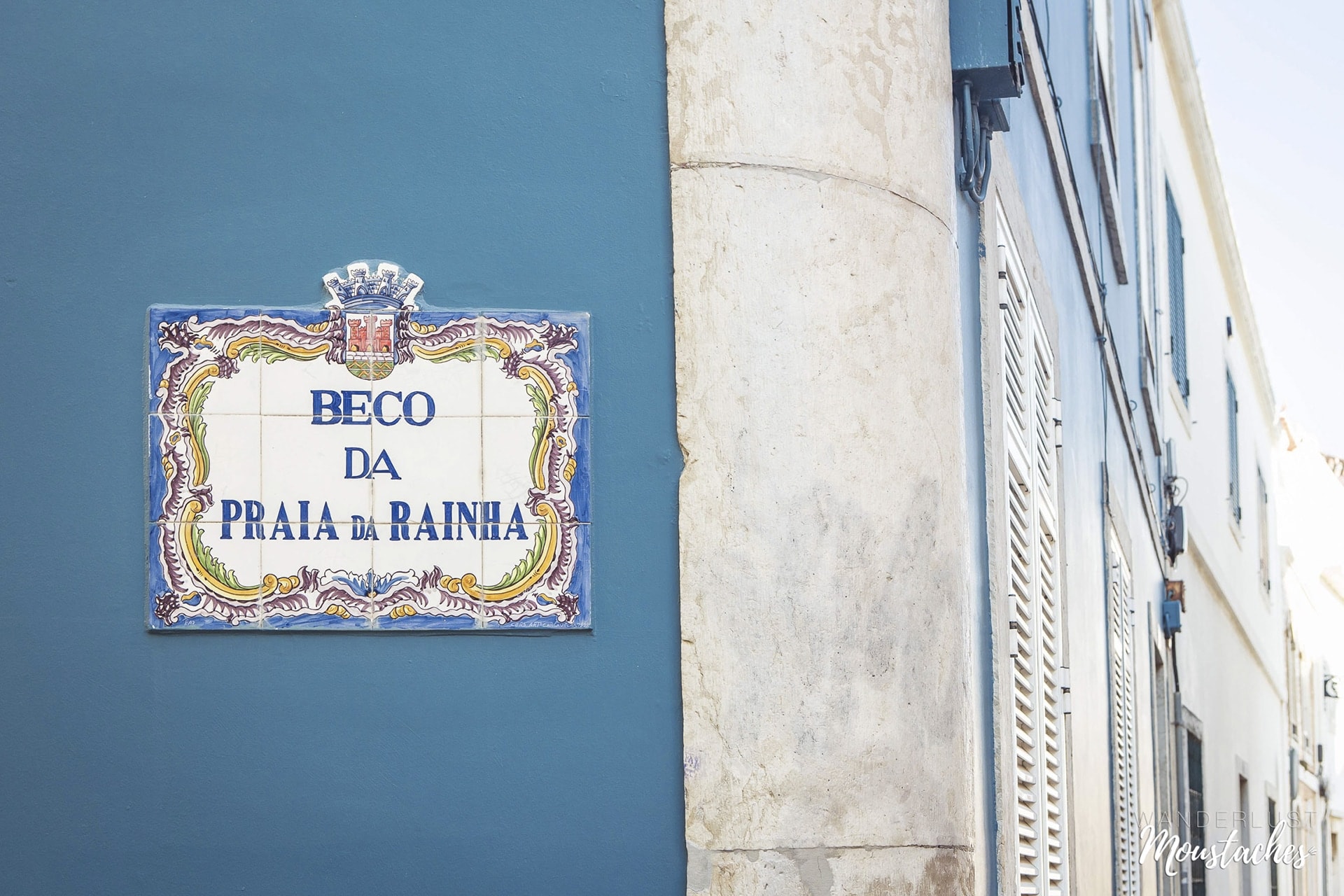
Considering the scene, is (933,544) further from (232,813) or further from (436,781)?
(232,813)

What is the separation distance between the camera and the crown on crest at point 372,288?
4152mm

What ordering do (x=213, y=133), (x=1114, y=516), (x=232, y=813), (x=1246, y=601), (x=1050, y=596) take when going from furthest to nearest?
Result: (x=1246, y=601), (x=1114, y=516), (x=1050, y=596), (x=213, y=133), (x=232, y=813)

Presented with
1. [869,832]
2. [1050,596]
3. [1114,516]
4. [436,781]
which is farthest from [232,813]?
[1114,516]

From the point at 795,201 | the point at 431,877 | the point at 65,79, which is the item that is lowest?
the point at 431,877

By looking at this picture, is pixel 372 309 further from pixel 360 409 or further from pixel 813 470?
pixel 813 470

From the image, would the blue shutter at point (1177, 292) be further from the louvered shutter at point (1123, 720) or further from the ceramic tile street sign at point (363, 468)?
the ceramic tile street sign at point (363, 468)

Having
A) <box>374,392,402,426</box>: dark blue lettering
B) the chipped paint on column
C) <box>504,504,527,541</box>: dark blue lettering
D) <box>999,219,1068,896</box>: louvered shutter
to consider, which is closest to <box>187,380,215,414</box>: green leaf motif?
<box>374,392,402,426</box>: dark blue lettering

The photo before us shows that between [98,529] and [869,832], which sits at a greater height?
[98,529]

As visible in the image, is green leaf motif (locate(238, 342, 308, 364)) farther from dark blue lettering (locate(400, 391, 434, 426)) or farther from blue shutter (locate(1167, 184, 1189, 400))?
blue shutter (locate(1167, 184, 1189, 400))

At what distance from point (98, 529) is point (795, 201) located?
169 cm

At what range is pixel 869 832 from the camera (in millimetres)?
4117

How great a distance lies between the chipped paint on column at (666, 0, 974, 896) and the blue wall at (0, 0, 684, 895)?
0.27 ft

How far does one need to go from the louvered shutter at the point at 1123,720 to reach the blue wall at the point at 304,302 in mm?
5747

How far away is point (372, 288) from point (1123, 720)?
693 cm
